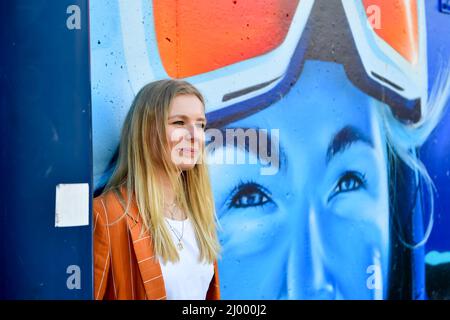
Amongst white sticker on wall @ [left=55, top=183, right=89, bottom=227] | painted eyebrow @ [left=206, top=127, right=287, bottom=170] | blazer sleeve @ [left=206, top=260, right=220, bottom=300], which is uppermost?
painted eyebrow @ [left=206, top=127, right=287, bottom=170]

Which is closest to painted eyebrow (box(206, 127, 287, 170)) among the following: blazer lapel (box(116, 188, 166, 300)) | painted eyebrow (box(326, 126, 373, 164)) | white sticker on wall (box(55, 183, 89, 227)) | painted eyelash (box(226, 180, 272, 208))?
painted eyelash (box(226, 180, 272, 208))

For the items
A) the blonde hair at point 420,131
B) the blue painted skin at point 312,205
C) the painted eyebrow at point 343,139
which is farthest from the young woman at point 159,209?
the blonde hair at point 420,131

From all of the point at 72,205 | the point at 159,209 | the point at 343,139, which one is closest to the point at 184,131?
the point at 159,209

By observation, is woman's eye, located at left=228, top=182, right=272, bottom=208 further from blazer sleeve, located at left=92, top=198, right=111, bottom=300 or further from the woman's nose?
blazer sleeve, located at left=92, top=198, right=111, bottom=300

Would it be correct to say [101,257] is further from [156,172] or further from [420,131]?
[420,131]

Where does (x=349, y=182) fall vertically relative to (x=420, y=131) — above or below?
below

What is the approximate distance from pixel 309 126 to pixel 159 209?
3.46ft

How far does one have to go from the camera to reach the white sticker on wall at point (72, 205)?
1.94 metres

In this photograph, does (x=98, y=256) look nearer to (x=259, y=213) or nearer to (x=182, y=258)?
(x=182, y=258)

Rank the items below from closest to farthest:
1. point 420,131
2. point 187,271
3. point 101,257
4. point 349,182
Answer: point 101,257 < point 187,271 < point 349,182 < point 420,131

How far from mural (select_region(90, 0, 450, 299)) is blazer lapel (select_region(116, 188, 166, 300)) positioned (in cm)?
44

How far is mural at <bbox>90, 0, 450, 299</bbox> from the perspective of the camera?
9.16 feet

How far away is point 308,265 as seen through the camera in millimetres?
3121

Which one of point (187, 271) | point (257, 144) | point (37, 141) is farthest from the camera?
point (257, 144)
